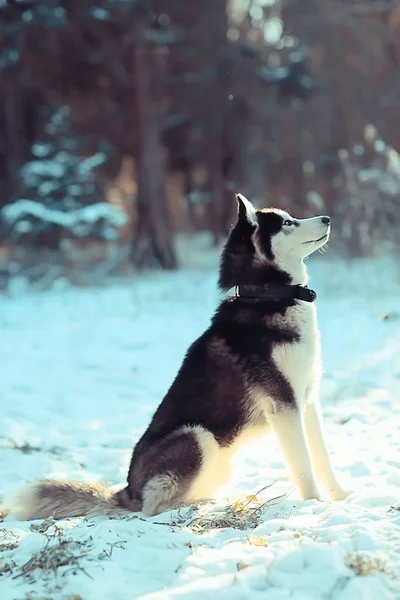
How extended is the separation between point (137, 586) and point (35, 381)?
225 inches

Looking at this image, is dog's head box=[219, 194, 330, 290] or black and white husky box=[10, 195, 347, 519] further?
dog's head box=[219, 194, 330, 290]

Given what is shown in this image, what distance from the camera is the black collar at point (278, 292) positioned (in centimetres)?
435

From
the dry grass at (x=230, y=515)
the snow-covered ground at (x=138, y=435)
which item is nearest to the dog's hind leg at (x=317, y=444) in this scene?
the snow-covered ground at (x=138, y=435)

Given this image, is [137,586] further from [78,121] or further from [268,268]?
[78,121]

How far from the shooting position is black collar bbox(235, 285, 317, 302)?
4.35 metres

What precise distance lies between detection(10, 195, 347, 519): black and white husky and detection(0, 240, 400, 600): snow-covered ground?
0.18 m

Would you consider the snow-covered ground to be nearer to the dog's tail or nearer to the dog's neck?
the dog's tail

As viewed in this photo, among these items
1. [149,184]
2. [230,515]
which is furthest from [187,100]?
[230,515]

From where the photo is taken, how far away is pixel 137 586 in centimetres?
287

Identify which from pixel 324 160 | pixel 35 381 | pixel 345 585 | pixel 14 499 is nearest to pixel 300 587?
pixel 345 585

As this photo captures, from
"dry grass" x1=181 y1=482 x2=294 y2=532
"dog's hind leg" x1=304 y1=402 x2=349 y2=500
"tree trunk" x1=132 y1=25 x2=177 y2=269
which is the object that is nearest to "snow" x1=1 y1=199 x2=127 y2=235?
"tree trunk" x1=132 y1=25 x2=177 y2=269

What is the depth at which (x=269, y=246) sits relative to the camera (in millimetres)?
A: 4457

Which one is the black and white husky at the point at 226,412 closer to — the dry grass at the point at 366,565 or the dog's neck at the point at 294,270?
the dog's neck at the point at 294,270

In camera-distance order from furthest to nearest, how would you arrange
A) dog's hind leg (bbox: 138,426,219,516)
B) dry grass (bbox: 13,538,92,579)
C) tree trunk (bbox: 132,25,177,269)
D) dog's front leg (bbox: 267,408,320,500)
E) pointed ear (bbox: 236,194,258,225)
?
tree trunk (bbox: 132,25,177,269) → pointed ear (bbox: 236,194,258,225) → dog's front leg (bbox: 267,408,320,500) → dog's hind leg (bbox: 138,426,219,516) → dry grass (bbox: 13,538,92,579)
